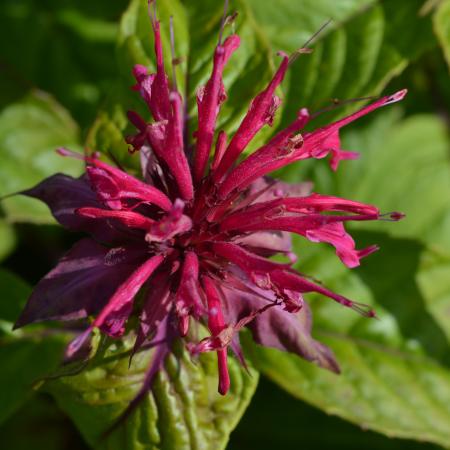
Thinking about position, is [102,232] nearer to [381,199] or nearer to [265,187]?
[265,187]

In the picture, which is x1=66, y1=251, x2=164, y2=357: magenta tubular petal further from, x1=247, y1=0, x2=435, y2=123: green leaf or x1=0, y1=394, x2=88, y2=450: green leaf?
x1=0, y1=394, x2=88, y2=450: green leaf

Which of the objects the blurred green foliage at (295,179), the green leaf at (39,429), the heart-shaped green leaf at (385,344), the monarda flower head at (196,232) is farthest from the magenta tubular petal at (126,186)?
the green leaf at (39,429)

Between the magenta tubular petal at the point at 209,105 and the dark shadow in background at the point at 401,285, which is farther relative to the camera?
the dark shadow in background at the point at 401,285

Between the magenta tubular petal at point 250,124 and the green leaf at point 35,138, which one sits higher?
the green leaf at point 35,138

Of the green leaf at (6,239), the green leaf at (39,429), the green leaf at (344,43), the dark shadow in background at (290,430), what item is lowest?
the dark shadow in background at (290,430)

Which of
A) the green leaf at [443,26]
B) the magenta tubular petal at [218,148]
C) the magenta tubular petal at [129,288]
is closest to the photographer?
the magenta tubular petal at [129,288]

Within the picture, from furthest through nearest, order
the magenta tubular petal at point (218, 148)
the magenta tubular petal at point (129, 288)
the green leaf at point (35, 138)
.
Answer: the green leaf at point (35, 138), the magenta tubular petal at point (218, 148), the magenta tubular petal at point (129, 288)

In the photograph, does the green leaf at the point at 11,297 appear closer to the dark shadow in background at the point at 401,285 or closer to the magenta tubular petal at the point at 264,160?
the magenta tubular petal at the point at 264,160
